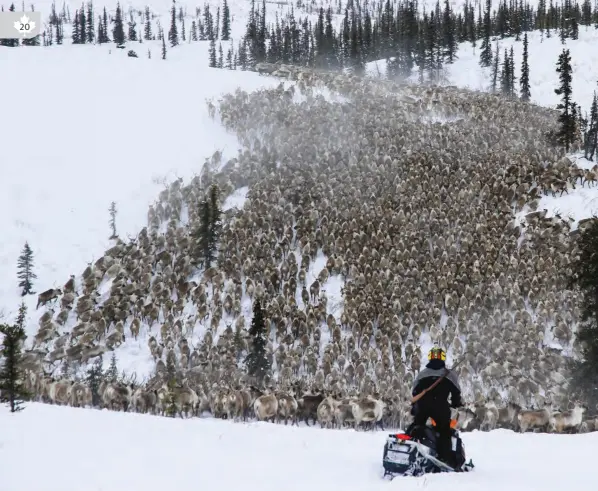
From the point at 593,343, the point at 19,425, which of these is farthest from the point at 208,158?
the point at 19,425

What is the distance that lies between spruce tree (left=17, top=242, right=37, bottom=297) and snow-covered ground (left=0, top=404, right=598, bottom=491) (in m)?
16.0

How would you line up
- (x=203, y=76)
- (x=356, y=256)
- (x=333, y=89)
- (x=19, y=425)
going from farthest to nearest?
(x=203, y=76), (x=333, y=89), (x=356, y=256), (x=19, y=425)

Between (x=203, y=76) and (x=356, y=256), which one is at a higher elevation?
(x=203, y=76)

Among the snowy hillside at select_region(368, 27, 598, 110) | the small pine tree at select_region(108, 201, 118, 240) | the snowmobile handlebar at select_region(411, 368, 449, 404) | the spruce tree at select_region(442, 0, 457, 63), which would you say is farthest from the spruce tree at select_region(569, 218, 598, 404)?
the spruce tree at select_region(442, 0, 457, 63)

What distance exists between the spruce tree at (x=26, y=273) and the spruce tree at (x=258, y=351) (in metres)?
11.4

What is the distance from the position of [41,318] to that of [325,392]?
523 inches

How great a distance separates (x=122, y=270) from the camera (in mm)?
26250

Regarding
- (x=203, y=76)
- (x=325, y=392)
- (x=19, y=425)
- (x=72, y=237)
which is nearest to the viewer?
(x=19, y=425)

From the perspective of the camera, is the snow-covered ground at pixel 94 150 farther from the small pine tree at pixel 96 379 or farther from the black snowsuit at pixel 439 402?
the black snowsuit at pixel 439 402

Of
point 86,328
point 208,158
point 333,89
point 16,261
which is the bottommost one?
point 86,328

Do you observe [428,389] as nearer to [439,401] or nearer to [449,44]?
[439,401]

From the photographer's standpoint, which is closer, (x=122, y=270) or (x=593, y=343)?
(x=593, y=343)

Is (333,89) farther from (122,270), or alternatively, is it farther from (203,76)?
(122,270)

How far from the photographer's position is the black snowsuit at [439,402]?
25.3 feet
